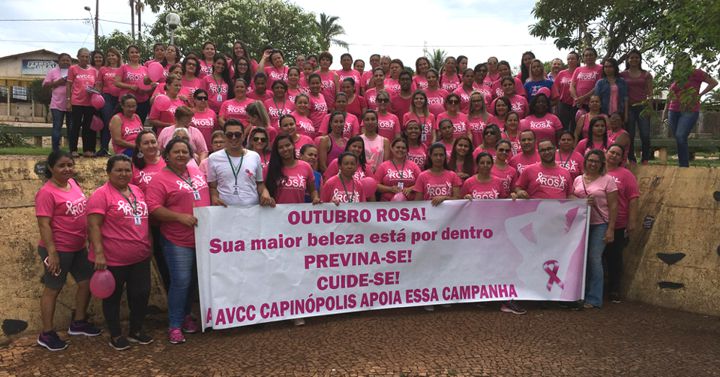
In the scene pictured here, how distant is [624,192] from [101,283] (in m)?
5.42

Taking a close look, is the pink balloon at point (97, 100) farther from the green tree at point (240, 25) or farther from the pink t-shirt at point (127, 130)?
the green tree at point (240, 25)

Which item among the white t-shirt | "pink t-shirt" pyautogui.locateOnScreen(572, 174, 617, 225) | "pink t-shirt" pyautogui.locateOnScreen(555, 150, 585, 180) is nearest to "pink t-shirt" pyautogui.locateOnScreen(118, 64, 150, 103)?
the white t-shirt

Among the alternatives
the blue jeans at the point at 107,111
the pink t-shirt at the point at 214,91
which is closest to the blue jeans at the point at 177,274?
the pink t-shirt at the point at 214,91

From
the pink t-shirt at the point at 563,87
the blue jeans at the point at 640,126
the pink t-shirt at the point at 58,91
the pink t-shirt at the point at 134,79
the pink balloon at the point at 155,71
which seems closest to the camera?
the blue jeans at the point at 640,126

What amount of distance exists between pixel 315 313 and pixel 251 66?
516 cm

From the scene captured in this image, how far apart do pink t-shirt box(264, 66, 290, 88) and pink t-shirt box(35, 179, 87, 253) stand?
15.2 feet

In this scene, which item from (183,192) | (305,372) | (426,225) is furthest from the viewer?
(426,225)

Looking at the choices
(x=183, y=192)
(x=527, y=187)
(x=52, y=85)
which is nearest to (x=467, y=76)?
(x=527, y=187)

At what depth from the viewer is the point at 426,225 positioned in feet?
18.9

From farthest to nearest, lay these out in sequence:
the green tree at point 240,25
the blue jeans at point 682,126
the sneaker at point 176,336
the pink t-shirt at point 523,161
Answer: the green tree at point 240,25 < the blue jeans at point 682,126 < the pink t-shirt at point 523,161 < the sneaker at point 176,336

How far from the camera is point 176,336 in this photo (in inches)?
188

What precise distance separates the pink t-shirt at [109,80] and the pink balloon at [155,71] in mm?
476

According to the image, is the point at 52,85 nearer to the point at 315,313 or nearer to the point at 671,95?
the point at 315,313

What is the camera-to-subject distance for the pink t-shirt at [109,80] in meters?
8.41
